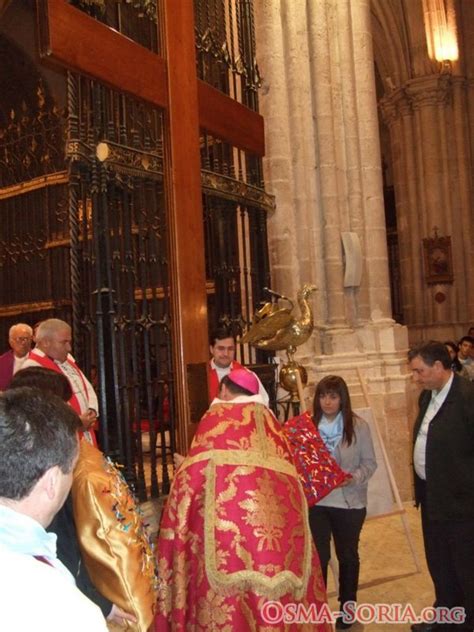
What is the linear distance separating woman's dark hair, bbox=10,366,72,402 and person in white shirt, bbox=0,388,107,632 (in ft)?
3.06

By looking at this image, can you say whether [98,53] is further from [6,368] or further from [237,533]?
[6,368]

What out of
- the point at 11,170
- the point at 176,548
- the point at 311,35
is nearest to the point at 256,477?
the point at 176,548

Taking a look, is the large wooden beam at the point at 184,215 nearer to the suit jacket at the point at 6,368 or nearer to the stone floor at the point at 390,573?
the stone floor at the point at 390,573

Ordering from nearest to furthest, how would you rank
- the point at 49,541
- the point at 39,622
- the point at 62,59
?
the point at 39,622 → the point at 49,541 → the point at 62,59

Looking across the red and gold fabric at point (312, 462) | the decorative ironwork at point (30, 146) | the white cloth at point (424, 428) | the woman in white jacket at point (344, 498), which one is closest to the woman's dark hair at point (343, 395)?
the woman in white jacket at point (344, 498)

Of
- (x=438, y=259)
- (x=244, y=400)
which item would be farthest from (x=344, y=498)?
(x=438, y=259)

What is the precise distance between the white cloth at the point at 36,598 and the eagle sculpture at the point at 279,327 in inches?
162

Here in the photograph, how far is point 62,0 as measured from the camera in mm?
3133

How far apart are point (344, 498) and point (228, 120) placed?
2.17 meters

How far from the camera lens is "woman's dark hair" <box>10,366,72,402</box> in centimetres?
Result: 243

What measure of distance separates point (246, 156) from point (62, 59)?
9.22 ft

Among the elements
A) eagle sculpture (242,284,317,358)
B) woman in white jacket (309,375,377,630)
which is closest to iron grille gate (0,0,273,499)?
eagle sculpture (242,284,317,358)

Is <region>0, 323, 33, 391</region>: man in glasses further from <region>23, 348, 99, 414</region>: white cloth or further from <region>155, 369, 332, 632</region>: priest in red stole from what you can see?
<region>155, 369, 332, 632</region>: priest in red stole

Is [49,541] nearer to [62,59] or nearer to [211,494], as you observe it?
[211,494]
